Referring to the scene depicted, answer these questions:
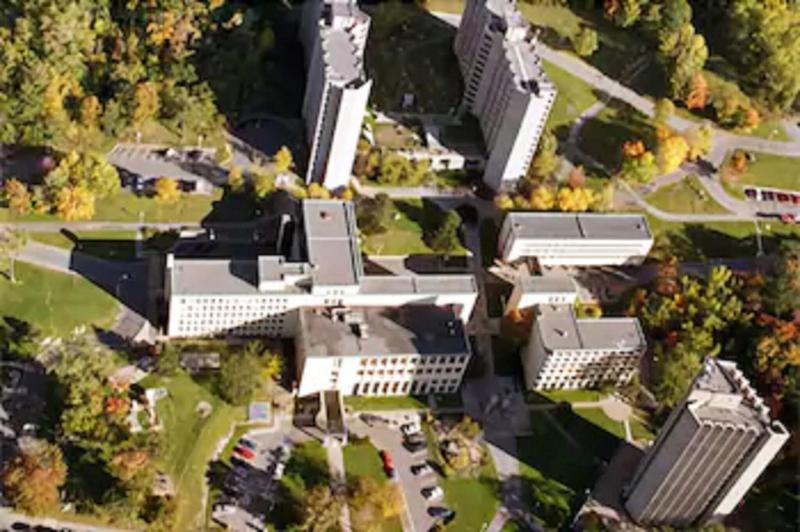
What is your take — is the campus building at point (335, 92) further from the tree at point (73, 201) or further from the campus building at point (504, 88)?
the tree at point (73, 201)

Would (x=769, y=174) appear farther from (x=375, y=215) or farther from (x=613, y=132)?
(x=375, y=215)

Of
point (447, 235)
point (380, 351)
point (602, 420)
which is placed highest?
point (447, 235)

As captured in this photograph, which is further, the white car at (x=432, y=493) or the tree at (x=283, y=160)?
the tree at (x=283, y=160)

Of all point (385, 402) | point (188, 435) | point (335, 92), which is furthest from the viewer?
point (335, 92)

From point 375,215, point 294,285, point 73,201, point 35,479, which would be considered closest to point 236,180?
point 375,215

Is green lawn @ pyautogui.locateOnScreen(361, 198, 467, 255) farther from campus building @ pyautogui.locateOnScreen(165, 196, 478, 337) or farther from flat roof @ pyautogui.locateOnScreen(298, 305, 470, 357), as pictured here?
flat roof @ pyautogui.locateOnScreen(298, 305, 470, 357)

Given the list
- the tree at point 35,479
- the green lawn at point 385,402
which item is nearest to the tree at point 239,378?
the green lawn at point 385,402

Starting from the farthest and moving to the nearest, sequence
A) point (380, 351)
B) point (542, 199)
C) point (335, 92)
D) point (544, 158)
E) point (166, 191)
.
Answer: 1. point (544, 158)
2. point (542, 199)
3. point (166, 191)
4. point (335, 92)
5. point (380, 351)
